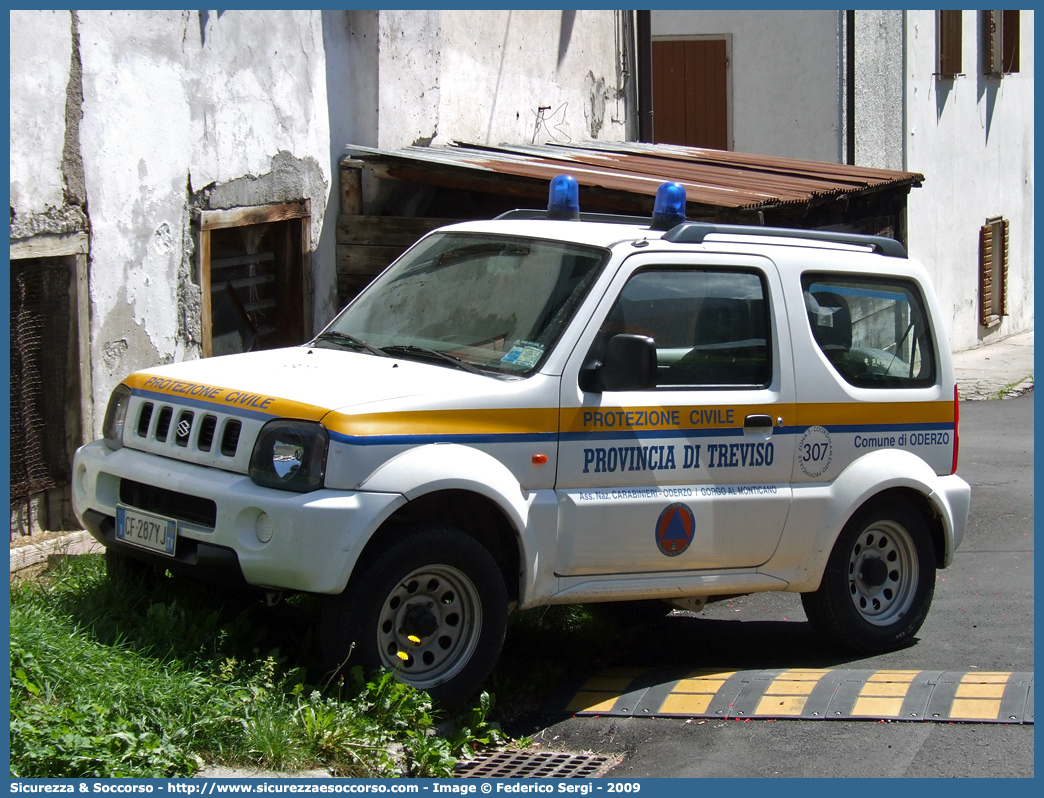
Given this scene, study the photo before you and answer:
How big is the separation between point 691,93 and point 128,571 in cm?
1399

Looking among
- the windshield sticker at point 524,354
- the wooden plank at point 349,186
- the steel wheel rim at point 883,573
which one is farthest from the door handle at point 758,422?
the wooden plank at point 349,186

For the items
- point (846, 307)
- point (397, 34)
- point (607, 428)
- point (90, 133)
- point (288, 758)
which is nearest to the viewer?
point (288, 758)

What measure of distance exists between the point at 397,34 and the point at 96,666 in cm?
647

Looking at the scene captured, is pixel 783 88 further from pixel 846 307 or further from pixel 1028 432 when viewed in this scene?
pixel 846 307

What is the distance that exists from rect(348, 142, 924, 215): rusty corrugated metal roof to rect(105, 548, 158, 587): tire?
4.13 meters

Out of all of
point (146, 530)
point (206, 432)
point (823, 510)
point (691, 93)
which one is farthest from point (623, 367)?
point (691, 93)

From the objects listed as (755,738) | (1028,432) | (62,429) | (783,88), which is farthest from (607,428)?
(783,88)

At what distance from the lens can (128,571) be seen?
18.5ft

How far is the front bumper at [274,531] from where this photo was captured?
4691 millimetres

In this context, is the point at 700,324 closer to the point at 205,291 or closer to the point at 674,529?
the point at 674,529

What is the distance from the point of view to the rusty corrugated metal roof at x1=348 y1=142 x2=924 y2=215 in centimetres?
873

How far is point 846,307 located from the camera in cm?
626

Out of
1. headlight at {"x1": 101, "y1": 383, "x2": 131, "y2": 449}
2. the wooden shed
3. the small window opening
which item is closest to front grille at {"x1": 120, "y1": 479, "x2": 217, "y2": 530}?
headlight at {"x1": 101, "y1": 383, "x2": 131, "y2": 449}

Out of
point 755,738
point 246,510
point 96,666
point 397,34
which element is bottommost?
point 755,738
